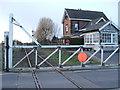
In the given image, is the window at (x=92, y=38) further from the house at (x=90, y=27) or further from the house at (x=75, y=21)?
the house at (x=75, y=21)

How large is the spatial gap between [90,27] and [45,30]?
27110mm

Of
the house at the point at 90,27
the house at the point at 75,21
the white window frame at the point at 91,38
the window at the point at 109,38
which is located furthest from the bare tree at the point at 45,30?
the window at the point at 109,38

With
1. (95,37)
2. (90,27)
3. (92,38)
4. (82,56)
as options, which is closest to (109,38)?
(95,37)

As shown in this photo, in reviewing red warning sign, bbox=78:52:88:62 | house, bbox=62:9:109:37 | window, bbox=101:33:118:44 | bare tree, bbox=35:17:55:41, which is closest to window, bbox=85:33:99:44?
window, bbox=101:33:118:44

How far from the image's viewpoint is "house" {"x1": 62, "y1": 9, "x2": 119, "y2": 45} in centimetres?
2697

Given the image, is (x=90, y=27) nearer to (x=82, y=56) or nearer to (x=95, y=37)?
(x=95, y=37)

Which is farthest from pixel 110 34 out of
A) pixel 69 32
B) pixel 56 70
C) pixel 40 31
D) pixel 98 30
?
pixel 40 31

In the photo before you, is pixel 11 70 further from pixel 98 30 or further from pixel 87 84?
pixel 98 30

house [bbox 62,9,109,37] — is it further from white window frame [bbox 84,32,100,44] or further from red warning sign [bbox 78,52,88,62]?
red warning sign [bbox 78,52,88,62]

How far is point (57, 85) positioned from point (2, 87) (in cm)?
183

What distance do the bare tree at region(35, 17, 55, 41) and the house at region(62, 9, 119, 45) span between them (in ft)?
42.5

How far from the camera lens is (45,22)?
56750 mm

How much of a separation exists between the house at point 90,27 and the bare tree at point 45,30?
13.0m

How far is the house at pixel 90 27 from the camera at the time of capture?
27.0m
